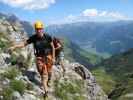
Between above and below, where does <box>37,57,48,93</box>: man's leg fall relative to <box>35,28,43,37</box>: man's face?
below

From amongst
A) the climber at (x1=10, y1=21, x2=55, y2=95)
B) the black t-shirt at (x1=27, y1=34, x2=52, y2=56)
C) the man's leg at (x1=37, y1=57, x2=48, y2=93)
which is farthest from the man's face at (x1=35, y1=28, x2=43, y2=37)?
the man's leg at (x1=37, y1=57, x2=48, y2=93)

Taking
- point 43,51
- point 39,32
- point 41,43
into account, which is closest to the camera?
point 39,32

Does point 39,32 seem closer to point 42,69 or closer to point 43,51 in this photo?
point 43,51

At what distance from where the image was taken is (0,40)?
93.8 feet

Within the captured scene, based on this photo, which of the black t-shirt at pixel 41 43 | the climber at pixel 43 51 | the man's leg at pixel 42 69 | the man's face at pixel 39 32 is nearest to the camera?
the man's face at pixel 39 32

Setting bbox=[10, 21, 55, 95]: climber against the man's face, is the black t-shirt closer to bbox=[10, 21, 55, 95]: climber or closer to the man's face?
bbox=[10, 21, 55, 95]: climber

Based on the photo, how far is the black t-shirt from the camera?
22.2 metres

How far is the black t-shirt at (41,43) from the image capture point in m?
22.2

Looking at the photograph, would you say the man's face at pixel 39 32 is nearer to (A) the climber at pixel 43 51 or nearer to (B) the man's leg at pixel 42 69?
(A) the climber at pixel 43 51

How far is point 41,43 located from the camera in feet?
73.2

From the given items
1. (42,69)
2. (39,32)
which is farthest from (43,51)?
(39,32)

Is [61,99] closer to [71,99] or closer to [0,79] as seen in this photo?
[71,99]

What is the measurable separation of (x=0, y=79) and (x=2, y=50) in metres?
5.47

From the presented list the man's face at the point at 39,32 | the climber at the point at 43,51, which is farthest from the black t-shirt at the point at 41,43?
the man's face at the point at 39,32
